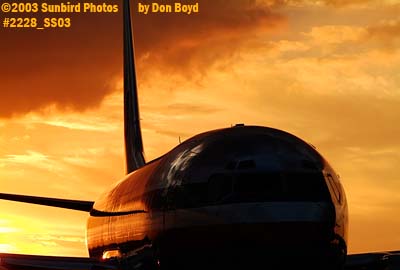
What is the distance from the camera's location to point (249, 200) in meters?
17.9

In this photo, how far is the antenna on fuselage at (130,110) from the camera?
46.3 m

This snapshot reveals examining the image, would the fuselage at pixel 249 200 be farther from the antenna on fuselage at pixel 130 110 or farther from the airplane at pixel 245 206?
the antenna on fuselage at pixel 130 110

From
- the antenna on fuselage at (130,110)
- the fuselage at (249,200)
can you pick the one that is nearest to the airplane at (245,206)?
the fuselage at (249,200)

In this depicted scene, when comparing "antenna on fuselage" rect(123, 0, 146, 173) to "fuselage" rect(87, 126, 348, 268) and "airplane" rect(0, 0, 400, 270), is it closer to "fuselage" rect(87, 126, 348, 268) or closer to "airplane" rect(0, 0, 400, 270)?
"airplane" rect(0, 0, 400, 270)

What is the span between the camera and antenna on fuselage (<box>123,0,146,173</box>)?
46.3 metres

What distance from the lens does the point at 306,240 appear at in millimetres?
17625

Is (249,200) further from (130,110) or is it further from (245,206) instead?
(130,110)

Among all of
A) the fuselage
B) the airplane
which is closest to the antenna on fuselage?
the airplane

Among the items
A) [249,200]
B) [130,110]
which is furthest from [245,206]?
[130,110]

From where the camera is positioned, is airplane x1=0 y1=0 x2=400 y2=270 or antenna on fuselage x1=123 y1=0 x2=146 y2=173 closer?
airplane x1=0 y1=0 x2=400 y2=270

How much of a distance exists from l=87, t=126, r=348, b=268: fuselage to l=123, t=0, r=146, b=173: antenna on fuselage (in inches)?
929

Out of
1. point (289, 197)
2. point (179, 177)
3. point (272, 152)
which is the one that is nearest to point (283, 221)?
point (289, 197)

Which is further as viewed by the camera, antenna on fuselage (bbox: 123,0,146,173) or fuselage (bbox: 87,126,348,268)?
A: antenna on fuselage (bbox: 123,0,146,173)

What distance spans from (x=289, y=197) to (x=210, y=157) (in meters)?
2.37
